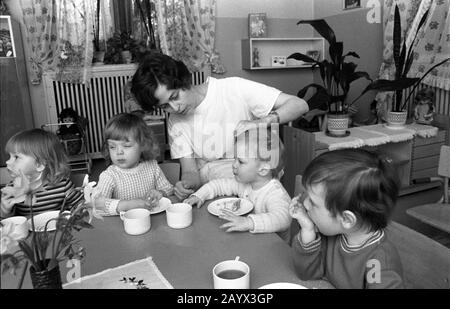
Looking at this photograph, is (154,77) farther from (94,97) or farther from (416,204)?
(94,97)

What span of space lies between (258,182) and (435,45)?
8.04 ft

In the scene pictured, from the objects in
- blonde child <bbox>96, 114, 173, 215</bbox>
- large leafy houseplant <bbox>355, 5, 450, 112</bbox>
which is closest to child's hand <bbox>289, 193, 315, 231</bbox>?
blonde child <bbox>96, 114, 173, 215</bbox>

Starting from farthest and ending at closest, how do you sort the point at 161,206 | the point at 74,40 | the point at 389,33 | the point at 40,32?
the point at 74,40
the point at 40,32
the point at 389,33
the point at 161,206

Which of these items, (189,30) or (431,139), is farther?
(189,30)

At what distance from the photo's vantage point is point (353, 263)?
921mm

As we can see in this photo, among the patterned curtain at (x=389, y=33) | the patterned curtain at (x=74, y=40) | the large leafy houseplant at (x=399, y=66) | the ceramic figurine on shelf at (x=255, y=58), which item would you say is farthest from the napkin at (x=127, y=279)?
the ceramic figurine on shelf at (x=255, y=58)

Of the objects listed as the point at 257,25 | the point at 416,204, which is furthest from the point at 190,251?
the point at 257,25

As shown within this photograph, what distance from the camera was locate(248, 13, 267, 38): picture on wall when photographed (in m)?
4.52

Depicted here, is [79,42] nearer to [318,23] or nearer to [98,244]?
[318,23]

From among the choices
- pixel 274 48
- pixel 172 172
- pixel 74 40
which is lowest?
pixel 172 172

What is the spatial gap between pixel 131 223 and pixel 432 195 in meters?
2.66

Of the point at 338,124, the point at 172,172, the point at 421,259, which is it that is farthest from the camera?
the point at 338,124

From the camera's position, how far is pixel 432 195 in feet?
9.94
